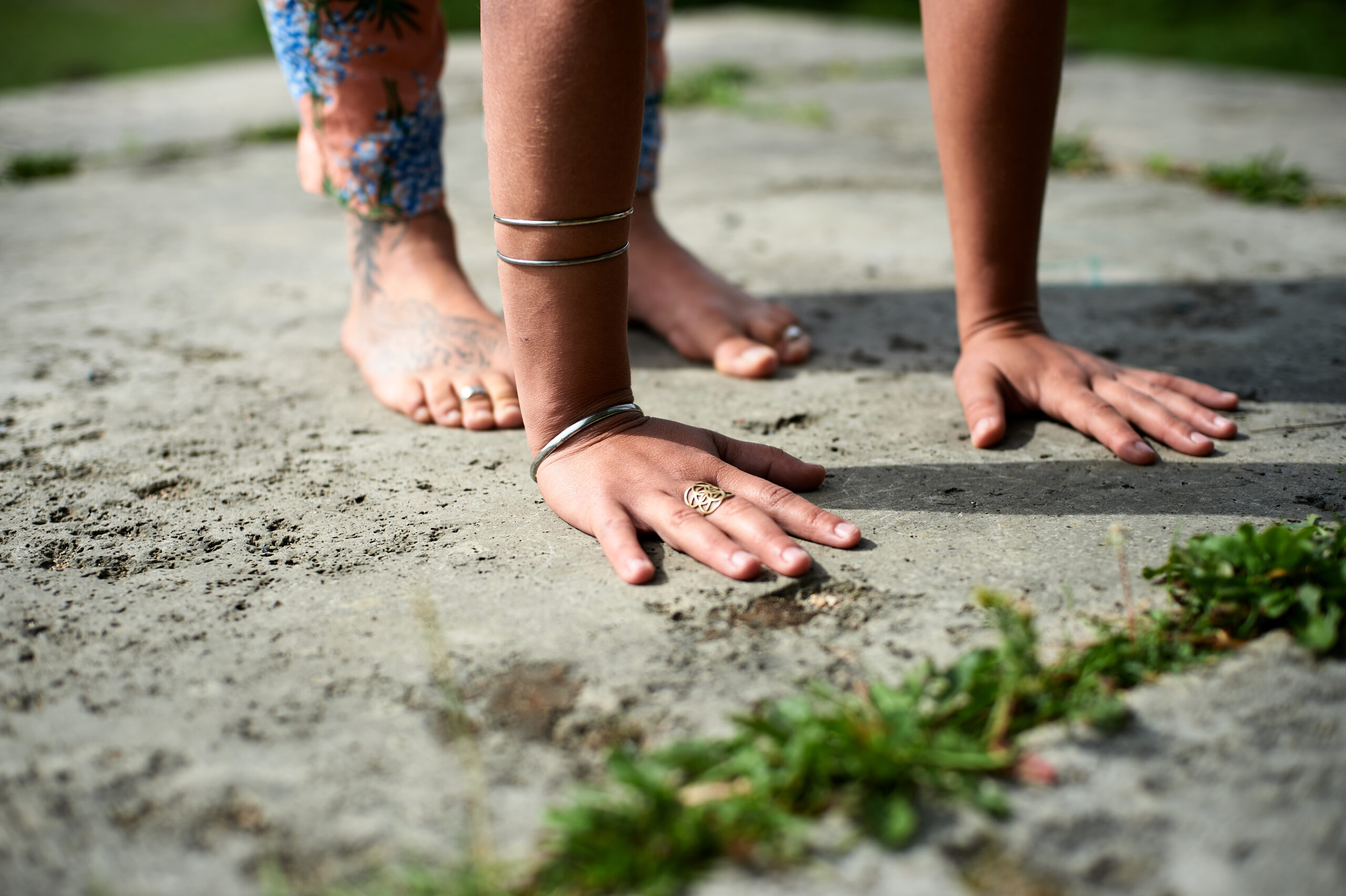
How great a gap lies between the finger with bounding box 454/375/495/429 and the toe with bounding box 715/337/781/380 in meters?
0.38

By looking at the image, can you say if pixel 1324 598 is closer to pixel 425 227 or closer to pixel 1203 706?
pixel 1203 706

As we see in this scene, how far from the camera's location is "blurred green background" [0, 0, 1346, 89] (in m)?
5.14

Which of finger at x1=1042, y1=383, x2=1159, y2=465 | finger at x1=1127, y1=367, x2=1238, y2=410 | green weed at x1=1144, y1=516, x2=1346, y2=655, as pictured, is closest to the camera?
green weed at x1=1144, y1=516, x2=1346, y2=655

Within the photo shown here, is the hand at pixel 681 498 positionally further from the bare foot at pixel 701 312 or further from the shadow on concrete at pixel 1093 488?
Answer: the bare foot at pixel 701 312

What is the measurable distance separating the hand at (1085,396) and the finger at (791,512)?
1.08 feet

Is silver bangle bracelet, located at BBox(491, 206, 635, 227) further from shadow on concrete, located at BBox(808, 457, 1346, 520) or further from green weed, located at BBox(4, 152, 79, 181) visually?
green weed, located at BBox(4, 152, 79, 181)

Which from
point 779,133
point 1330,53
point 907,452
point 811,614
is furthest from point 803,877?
→ point 1330,53

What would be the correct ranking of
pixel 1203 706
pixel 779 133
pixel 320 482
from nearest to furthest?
pixel 1203 706
pixel 320 482
pixel 779 133

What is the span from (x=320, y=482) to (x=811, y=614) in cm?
68

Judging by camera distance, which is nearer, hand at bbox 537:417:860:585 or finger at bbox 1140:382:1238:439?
hand at bbox 537:417:860:585

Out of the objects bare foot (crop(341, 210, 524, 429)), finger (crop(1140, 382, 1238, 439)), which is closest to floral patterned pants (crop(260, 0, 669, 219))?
bare foot (crop(341, 210, 524, 429))

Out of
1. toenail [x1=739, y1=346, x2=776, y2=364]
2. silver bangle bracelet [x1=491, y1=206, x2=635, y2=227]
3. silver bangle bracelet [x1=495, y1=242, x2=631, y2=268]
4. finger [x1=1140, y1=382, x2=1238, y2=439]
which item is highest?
silver bangle bracelet [x1=491, y1=206, x2=635, y2=227]

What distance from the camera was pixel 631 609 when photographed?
3.21 feet

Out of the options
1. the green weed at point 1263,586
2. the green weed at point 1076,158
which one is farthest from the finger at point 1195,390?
the green weed at point 1076,158
